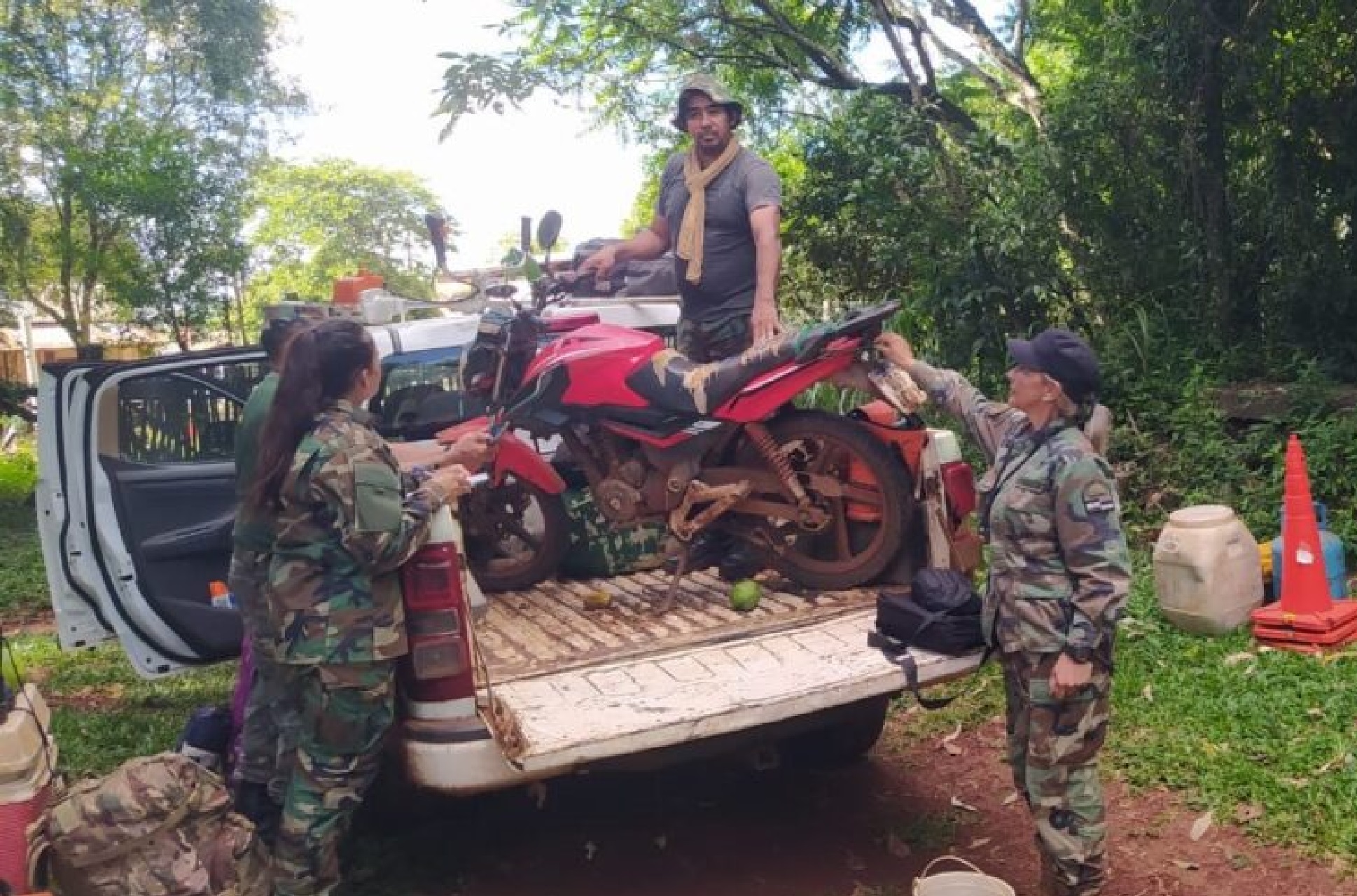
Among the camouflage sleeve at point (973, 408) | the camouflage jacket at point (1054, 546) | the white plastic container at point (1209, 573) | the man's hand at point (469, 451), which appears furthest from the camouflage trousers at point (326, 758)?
the white plastic container at point (1209, 573)

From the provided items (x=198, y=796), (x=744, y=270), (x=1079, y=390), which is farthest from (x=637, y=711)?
(x=744, y=270)

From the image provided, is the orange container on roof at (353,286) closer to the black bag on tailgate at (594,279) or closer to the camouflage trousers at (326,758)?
the black bag on tailgate at (594,279)

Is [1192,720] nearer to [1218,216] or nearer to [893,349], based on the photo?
[893,349]

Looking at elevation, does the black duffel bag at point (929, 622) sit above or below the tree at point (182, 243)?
below

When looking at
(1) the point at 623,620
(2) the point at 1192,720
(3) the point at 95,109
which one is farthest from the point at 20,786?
(3) the point at 95,109

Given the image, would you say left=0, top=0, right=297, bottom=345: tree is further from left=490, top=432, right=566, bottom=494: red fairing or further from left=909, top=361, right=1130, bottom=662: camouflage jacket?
left=909, top=361, right=1130, bottom=662: camouflage jacket

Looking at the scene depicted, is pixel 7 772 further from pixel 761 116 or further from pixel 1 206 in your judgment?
pixel 1 206

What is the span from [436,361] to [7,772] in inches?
94.9

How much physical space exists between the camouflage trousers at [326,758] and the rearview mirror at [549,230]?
6.19 ft

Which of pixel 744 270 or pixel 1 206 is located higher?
pixel 1 206

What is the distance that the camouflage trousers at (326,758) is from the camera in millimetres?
3105

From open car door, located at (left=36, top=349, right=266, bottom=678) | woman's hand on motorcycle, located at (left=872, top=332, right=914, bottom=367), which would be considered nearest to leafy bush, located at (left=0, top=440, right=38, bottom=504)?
open car door, located at (left=36, top=349, right=266, bottom=678)

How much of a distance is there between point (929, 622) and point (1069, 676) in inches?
19.0

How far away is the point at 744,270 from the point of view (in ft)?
15.3
